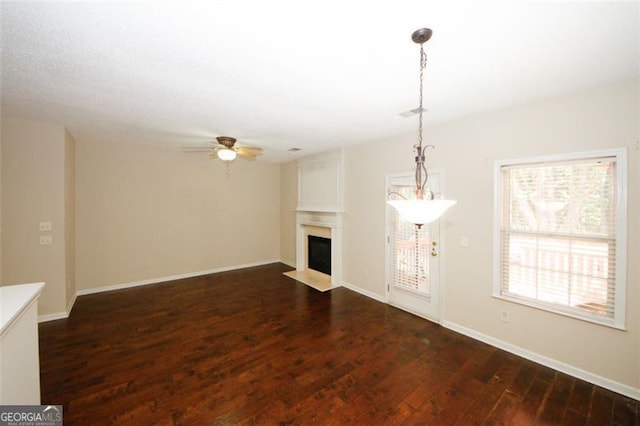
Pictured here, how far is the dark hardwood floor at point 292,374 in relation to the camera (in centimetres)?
191

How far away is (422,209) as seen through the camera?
1427mm

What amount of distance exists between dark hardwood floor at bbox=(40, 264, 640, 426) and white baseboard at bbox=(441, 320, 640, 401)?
3.1 inches

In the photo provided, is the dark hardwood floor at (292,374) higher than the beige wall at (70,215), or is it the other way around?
the beige wall at (70,215)

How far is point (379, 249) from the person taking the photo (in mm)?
4211

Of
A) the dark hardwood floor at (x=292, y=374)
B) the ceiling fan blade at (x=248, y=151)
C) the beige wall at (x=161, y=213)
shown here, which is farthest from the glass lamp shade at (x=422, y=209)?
the beige wall at (x=161, y=213)

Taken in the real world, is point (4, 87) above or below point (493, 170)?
above

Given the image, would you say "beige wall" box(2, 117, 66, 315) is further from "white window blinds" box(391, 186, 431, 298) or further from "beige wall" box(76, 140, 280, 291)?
"white window blinds" box(391, 186, 431, 298)

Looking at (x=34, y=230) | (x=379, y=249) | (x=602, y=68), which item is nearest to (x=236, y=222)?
(x=34, y=230)

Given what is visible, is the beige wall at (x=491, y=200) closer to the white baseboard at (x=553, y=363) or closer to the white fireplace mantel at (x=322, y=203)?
the white baseboard at (x=553, y=363)

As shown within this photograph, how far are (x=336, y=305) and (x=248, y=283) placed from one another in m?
2.07

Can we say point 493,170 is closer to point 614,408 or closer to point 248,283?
point 614,408

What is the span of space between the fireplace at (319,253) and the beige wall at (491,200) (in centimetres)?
134

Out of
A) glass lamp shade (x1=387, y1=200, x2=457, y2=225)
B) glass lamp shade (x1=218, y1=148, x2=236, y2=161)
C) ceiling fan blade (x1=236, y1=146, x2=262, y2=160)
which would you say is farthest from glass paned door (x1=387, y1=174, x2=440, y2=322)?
glass lamp shade (x1=218, y1=148, x2=236, y2=161)

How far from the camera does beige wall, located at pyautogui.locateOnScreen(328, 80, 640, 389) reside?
82.7 inches
